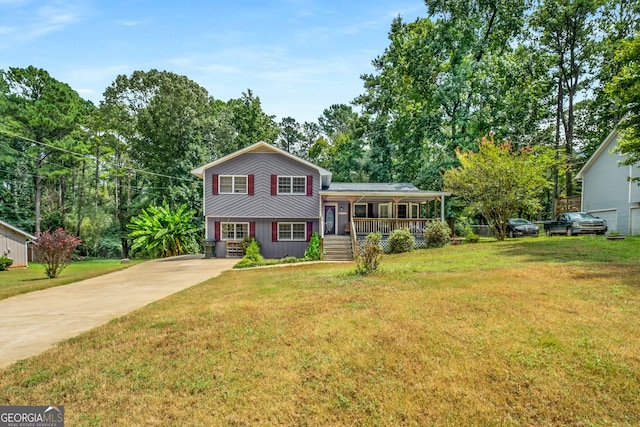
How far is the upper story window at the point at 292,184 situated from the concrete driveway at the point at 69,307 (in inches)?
356

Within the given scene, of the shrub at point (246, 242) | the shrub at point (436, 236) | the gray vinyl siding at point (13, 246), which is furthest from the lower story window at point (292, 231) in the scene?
the gray vinyl siding at point (13, 246)

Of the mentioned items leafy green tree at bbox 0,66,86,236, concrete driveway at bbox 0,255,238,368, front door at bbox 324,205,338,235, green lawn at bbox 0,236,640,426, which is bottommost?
concrete driveway at bbox 0,255,238,368

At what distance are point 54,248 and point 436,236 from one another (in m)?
19.0

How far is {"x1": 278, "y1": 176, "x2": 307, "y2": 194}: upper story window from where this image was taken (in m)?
21.9

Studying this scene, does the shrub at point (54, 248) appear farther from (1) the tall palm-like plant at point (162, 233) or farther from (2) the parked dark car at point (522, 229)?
(2) the parked dark car at point (522, 229)

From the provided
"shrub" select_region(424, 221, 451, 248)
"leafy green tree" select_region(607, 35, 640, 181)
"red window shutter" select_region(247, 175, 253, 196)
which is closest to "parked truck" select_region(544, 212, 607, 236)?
"leafy green tree" select_region(607, 35, 640, 181)

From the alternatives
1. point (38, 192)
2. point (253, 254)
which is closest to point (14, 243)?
point (38, 192)

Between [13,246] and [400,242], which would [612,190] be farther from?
[13,246]

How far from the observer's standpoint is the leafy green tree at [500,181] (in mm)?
18531

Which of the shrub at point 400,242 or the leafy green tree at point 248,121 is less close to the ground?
the leafy green tree at point 248,121

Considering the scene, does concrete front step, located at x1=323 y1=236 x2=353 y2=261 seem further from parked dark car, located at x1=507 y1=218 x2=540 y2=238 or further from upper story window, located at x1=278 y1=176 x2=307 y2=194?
Answer: parked dark car, located at x1=507 y1=218 x2=540 y2=238

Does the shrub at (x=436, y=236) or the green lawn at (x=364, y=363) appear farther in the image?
the shrub at (x=436, y=236)

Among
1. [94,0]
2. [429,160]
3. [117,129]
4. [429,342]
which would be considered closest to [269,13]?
[94,0]

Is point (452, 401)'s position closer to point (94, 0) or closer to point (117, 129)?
point (94, 0)
